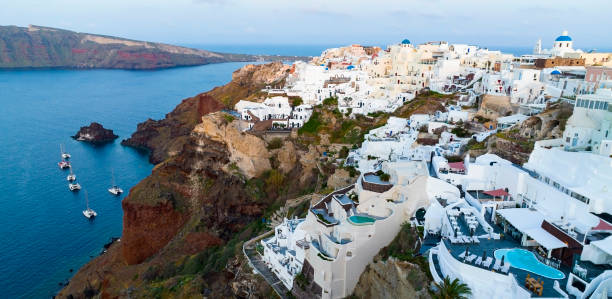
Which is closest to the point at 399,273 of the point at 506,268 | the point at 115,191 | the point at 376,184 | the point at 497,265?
the point at 497,265

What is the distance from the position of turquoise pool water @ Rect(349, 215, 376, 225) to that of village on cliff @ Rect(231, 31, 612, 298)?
0.15m

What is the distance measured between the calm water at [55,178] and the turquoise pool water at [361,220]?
3928 centimetres

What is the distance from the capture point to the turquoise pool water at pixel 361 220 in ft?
86.3

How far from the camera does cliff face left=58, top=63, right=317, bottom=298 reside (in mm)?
44688

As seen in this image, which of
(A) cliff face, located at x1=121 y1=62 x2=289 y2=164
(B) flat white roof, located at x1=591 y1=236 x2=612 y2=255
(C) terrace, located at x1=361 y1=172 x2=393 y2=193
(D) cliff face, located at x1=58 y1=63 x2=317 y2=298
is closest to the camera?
(B) flat white roof, located at x1=591 y1=236 x2=612 y2=255

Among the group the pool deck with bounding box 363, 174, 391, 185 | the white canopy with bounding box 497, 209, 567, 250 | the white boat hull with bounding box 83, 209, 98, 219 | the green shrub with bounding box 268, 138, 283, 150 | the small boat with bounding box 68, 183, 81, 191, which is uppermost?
the white canopy with bounding box 497, 209, 567, 250

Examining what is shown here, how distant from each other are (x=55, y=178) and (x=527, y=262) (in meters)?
79.6

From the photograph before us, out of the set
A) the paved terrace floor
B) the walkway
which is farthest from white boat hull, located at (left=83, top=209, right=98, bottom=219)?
the paved terrace floor

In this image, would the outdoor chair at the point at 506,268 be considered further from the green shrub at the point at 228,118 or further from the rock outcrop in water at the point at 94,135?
the rock outcrop in water at the point at 94,135

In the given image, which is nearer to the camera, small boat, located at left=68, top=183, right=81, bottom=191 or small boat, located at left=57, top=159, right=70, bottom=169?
small boat, located at left=68, top=183, right=81, bottom=191

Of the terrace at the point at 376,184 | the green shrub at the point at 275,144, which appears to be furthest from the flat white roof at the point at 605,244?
the green shrub at the point at 275,144

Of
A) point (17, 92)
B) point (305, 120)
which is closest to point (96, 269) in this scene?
point (305, 120)

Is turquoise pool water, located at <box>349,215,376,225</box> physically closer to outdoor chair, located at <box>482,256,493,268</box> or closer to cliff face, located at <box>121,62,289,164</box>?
outdoor chair, located at <box>482,256,493,268</box>

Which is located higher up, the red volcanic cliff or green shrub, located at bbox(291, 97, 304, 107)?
Answer: green shrub, located at bbox(291, 97, 304, 107)
